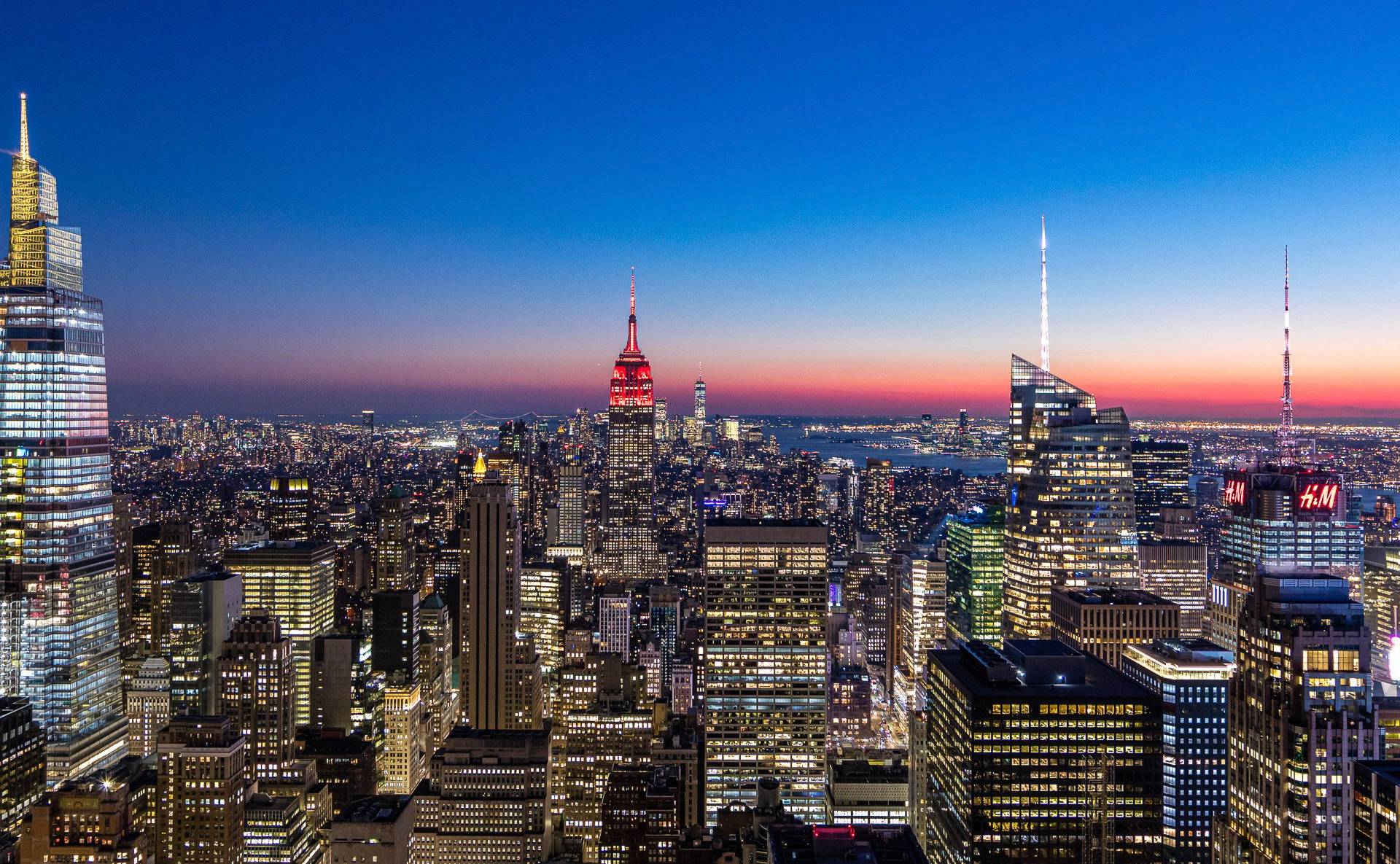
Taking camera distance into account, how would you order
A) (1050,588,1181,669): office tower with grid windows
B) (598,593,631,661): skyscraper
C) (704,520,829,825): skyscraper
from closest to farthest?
1. (1050,588,1181,669): office tower with grid windows
2. (704,520,829,825): skyscraper
3. (598,593,631,661): skyscraper

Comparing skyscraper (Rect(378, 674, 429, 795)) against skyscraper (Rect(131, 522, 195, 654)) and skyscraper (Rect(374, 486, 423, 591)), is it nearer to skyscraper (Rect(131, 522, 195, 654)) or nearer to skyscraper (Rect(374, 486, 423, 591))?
skyscraper (Rect(131, 522, 195, 654))

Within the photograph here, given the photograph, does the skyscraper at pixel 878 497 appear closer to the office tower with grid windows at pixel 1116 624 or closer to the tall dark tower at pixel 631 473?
Answer: the tall dark tower at pixel 631 473

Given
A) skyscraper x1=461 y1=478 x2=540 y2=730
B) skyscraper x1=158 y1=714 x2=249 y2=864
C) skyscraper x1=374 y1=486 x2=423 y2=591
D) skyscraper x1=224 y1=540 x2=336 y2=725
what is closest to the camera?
skyscraper x1=158 y1=714 x2=249 y2=864

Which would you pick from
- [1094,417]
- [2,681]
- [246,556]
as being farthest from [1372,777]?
[246,556]

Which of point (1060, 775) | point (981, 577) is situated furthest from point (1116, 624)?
point (1060, 775)

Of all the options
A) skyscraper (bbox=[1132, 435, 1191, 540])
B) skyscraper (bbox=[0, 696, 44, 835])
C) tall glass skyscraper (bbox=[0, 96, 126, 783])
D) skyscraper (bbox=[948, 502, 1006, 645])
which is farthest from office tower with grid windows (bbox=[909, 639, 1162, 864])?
skyscraper (bbox=[1132, 435, 1191, 540])

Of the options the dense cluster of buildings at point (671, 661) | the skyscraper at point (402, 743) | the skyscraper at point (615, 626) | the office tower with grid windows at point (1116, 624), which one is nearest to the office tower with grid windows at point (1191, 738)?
the dense cluster of buildings at point (671, 661)

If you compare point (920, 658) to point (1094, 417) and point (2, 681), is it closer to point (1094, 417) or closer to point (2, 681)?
point (1094, 417)
